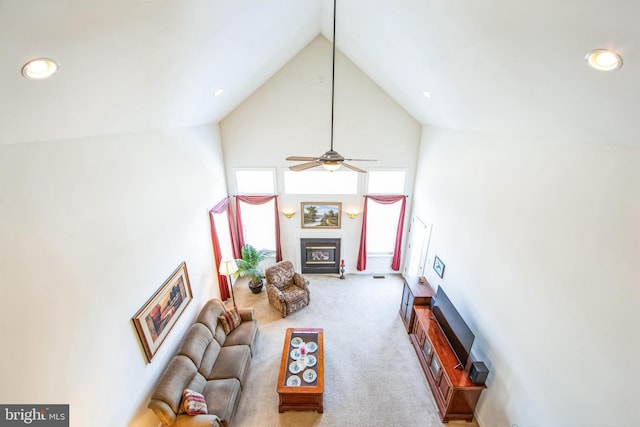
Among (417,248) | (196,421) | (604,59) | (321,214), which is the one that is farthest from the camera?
(321,214)

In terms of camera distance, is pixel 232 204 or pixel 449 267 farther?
pixel 232 204

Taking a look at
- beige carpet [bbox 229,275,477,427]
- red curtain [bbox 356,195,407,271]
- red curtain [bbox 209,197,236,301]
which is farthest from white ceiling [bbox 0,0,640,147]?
beige carpet [bbox 229,275,477,427]

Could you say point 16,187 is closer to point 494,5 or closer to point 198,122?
point 198,122

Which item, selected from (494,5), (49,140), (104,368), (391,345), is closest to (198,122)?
(49,140)

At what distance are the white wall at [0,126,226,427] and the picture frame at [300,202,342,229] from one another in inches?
125

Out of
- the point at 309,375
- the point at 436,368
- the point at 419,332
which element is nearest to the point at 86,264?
the point at 309,375

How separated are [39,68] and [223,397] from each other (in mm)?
4211

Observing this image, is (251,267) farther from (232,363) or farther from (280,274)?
(232,363)

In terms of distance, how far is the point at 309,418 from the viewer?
4012mm

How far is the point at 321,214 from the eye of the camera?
693cm

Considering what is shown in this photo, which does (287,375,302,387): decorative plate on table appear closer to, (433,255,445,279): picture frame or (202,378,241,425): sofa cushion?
(202,378,241,425): sofa cushion

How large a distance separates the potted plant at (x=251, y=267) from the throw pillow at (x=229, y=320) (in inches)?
50.8

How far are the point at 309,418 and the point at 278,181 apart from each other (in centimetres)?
476

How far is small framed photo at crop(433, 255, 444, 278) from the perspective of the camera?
205 inches
